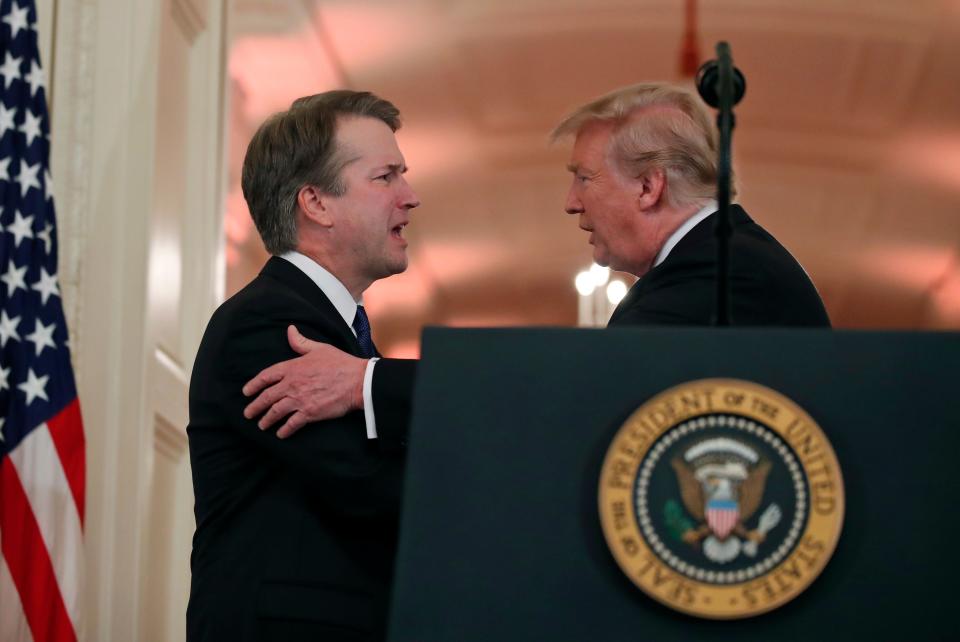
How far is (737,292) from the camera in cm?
192

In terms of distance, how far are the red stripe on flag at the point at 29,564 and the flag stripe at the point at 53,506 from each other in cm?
1

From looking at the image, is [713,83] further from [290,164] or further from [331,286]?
[290,164]

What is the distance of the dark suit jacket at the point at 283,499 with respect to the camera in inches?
80.7

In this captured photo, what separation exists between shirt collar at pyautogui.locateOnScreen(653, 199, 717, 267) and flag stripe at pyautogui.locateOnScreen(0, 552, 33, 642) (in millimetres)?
1679

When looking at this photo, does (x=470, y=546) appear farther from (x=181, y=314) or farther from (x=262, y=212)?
(x=181, y=314)

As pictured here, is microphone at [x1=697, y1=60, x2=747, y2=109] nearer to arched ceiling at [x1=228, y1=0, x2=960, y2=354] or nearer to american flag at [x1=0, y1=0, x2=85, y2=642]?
american flag at [x1=0, y1=0, x2=85, y2=642]

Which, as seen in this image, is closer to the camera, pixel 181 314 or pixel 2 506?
pixel 2 506

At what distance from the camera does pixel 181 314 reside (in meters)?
4.36

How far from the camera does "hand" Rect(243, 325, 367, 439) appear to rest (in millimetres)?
2043

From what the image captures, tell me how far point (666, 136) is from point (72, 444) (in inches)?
66.5

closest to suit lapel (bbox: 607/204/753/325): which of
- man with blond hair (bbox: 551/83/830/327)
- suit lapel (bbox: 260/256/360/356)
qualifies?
man with blond hair (bbox: 551/83/830/327)

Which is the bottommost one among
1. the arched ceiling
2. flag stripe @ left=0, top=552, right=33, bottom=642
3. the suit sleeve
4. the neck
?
flag stripe @ left=0, top=552, right=33, bottom=642

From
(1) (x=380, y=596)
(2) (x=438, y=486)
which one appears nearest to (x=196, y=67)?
(1) (x=380, y=596)

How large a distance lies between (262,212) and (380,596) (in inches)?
33.2
